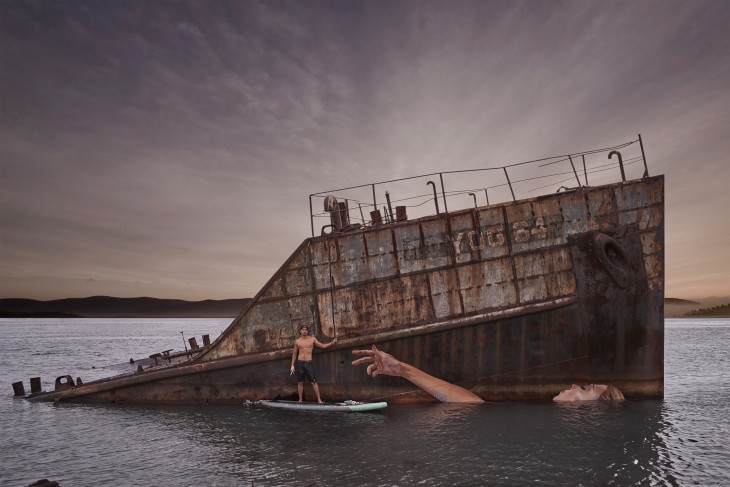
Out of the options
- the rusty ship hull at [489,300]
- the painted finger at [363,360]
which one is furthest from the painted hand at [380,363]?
the rusty ship hull at [489,300]

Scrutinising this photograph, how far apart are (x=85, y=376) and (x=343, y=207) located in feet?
63.9

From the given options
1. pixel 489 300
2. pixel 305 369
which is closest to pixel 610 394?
pixel 489 300

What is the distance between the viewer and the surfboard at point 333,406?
11.1 metres

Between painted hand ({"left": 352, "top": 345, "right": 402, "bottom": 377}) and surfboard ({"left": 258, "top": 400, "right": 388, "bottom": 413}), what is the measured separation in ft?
2.63

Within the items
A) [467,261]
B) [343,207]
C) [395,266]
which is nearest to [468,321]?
[467,261]

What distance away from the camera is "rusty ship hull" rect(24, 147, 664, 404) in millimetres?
11156

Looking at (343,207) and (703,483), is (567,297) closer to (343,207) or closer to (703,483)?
(703,483)

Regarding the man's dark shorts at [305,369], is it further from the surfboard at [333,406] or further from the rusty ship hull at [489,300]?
the surfboard at [333,406]

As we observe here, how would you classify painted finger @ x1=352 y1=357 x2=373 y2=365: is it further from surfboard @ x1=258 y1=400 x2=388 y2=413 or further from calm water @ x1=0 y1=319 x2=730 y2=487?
calm water @ x1=0 y1=319 x2=730 y2=487

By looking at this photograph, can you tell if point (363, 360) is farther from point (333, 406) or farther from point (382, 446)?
point (382, 446)

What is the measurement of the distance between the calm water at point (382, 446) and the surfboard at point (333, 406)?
201 mm

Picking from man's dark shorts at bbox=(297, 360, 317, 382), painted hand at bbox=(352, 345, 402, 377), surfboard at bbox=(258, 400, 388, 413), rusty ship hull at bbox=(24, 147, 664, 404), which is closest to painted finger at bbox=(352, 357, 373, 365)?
painted hand at bbox=(352, 345, 402, 377)

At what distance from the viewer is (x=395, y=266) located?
1186 cm

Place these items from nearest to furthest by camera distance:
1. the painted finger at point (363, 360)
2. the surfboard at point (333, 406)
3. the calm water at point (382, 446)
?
the calm water at point (382, 446)
the surfboard at point (333, 406)
the painted finger at point (363, 360)
